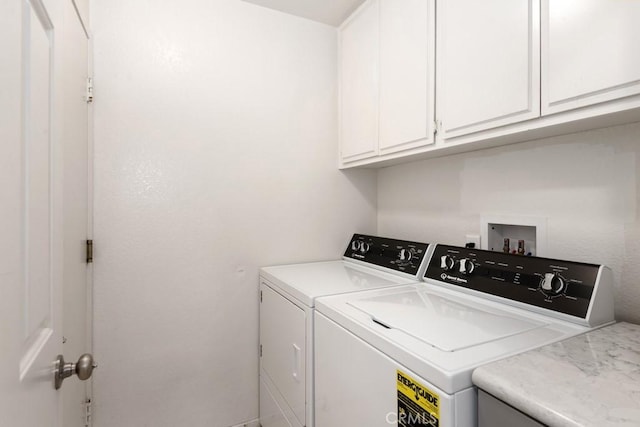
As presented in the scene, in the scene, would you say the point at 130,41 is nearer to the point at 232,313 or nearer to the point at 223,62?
the point at 223,62

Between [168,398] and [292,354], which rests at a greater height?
[292,354]

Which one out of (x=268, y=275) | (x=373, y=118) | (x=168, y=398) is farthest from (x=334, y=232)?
(x=168, y=398)

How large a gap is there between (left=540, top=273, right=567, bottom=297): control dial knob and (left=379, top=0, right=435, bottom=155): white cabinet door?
0.69 m

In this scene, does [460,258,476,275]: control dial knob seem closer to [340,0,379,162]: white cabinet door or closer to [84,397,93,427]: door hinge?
[340,0,379,162]: white cabinet door

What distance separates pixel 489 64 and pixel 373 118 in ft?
2.27

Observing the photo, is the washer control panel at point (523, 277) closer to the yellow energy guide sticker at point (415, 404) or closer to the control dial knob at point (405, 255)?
the control dial knob at point (405, 255)

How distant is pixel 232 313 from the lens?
1819 mm

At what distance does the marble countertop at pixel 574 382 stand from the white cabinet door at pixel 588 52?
2.18ft

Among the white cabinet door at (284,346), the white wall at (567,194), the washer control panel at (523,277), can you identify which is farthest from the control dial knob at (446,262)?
the white cabinet door at (284,346)

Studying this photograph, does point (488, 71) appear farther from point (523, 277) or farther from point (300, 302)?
point (300, 302)

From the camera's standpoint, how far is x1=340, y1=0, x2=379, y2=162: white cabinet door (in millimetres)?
1735

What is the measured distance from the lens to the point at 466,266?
4.31 feet

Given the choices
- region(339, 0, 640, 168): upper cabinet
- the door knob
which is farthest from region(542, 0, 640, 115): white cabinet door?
the door knob

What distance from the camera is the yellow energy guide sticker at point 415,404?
0.70m
